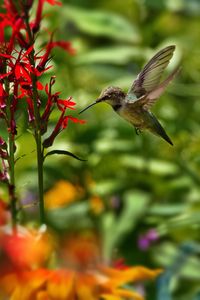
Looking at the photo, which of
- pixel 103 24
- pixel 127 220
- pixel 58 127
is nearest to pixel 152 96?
pixel 58 127


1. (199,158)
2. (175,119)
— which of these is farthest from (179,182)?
(199,158)

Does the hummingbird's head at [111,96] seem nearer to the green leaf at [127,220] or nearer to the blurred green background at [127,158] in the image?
the blurred green background at [127,158]

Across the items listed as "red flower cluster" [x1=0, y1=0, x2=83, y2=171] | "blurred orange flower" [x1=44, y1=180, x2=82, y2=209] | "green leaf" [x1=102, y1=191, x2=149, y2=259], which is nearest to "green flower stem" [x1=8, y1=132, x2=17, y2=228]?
"red flower cluster" [x1=0, y1=0, x2=83, y2=171]

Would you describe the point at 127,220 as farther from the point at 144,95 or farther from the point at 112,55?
→ the point at 144,95

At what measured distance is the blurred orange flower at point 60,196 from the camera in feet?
8.81

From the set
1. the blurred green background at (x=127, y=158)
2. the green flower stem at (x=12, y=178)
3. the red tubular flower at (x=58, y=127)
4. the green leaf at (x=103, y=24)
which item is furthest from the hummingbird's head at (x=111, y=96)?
the green leaf at (x=103, y=24)

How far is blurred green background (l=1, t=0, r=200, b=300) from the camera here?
2363mm

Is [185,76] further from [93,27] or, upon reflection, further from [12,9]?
[12,9]

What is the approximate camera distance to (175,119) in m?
2.35

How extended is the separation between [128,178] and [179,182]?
291 mm

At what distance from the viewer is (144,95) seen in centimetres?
153

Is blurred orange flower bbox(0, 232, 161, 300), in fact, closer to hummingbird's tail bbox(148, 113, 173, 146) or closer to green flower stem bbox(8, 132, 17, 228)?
green flower stem bbox(8, 132, 17, 228)

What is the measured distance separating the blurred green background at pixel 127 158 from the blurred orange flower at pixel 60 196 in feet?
0.15

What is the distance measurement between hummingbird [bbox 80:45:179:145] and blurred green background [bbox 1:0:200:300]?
618 millimetres
